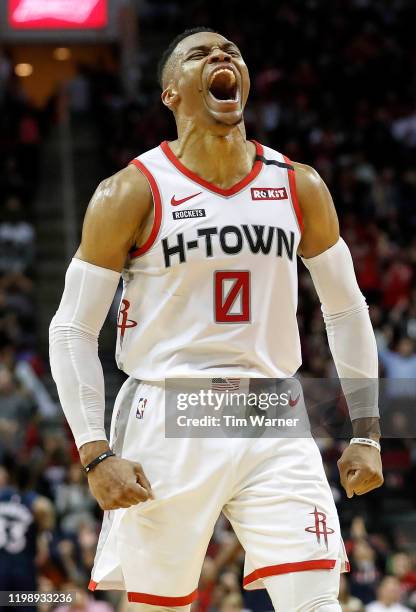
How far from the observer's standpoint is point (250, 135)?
17047 mm

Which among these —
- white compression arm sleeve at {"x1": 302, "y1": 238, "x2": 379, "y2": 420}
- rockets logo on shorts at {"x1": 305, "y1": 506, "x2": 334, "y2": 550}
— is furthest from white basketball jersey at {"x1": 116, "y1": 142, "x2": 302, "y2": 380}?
rockets logo on shorts at {"x1": 305, "y1": 506, "x2": 334, "y2": 550}

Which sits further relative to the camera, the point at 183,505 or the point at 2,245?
the point at 2,245

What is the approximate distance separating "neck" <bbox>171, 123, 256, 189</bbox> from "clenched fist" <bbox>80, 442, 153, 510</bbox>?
43.0 inches

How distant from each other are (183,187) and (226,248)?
0.96 feet

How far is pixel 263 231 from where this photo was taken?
168 inches

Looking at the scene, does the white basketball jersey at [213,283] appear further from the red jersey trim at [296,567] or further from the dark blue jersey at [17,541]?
the dark blue jersey at [17,541]

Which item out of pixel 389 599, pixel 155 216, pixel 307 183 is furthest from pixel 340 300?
pixel 389 599

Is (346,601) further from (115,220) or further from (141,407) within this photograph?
(115,220)

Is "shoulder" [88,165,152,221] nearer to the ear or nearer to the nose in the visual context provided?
the ear

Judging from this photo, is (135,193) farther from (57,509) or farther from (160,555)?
(57,509)

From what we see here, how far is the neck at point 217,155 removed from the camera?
439 centimetres

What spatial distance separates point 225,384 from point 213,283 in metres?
0.37

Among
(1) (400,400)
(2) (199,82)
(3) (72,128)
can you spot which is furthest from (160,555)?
(3) (72,128)

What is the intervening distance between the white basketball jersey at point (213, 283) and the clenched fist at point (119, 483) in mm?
367
